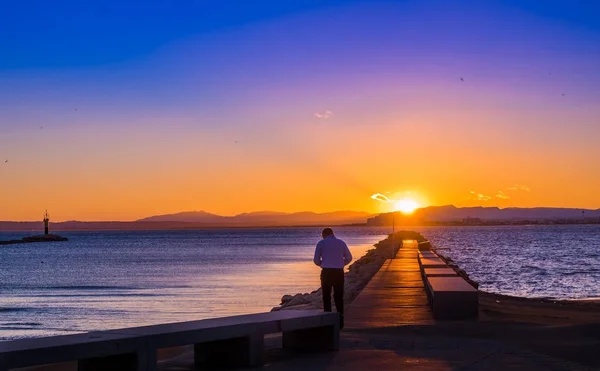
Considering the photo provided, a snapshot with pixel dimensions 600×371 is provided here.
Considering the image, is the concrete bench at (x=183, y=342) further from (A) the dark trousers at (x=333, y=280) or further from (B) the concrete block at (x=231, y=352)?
(A) the dark trousers at (x=333, y=280)

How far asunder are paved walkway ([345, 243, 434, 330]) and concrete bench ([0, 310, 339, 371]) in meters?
2.78

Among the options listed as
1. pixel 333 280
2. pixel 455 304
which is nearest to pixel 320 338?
pixel 333 280

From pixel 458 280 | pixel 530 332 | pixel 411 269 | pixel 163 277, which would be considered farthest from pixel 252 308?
pixel 163 277

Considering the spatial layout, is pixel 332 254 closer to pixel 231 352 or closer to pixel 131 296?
pixel 231 352

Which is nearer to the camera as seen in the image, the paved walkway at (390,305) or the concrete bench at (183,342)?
the concrete bench at (183,342)

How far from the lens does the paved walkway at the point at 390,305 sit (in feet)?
47.2

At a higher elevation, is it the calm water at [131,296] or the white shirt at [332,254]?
the white shirt at [332,254]

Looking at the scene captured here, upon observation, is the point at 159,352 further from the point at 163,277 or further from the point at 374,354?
the point at 163,277

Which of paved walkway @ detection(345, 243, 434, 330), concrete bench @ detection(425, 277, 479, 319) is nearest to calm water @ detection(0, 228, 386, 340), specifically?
paved walkway @ detection(345, 243, 434, 330)

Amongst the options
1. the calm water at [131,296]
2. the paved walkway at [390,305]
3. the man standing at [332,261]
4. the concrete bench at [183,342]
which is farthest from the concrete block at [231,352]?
the calm water at [131,296]

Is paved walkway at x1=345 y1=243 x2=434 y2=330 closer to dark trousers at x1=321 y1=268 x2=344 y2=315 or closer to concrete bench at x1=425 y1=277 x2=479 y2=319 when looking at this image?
concrete bench at x1=425 y1=277 x2=479 y2=319

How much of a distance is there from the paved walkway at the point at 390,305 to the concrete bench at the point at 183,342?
278 cm

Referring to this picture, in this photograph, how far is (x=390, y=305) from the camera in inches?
689

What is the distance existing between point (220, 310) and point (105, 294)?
37.1 ft
